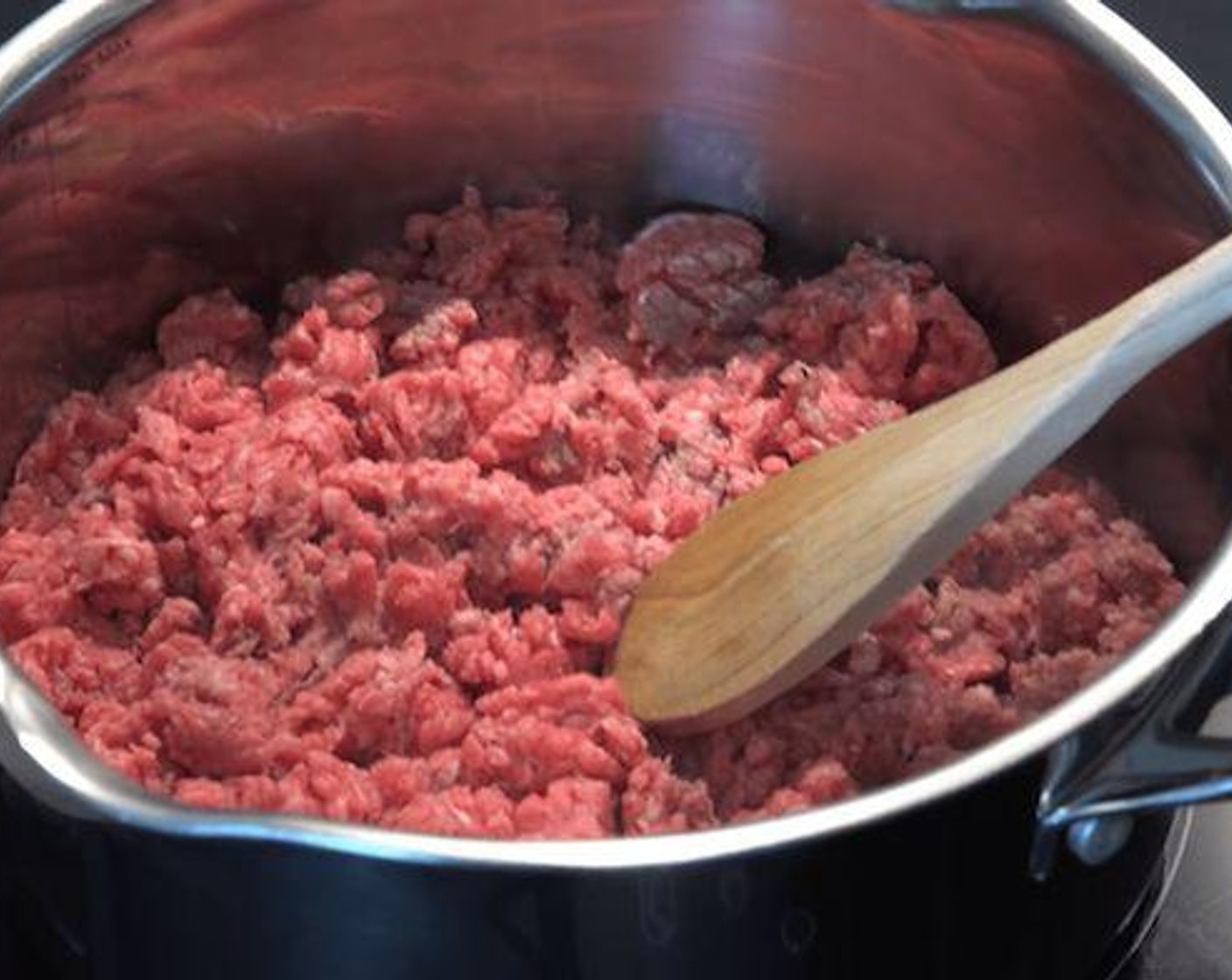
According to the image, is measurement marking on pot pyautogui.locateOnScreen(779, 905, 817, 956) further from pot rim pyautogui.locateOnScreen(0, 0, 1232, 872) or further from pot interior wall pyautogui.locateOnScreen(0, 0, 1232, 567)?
pot interior wall pyautogui.locateOnScreen(0, 0, 1232, 567)

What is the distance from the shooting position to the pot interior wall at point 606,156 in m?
1.48

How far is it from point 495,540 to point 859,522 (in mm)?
277

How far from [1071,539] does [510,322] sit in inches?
17.1

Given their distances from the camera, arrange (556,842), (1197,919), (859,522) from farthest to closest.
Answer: (1197,919) < (859,522) < (556,842)

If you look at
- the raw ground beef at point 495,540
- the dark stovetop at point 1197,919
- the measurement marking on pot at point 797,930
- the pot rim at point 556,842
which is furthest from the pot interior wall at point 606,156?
the measurement marking on pot at point 797,930

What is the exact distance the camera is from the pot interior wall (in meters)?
1.48

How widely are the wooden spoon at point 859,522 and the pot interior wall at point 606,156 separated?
0.20 metres

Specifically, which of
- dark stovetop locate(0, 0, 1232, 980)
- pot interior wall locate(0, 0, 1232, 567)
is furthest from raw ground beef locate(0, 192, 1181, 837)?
dark stovetop locate(0, 0, 1232, 980)

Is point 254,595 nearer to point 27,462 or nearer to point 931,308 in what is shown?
point 27,462

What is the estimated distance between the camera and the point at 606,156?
5.52 ft

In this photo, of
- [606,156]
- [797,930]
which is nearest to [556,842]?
[797,930]

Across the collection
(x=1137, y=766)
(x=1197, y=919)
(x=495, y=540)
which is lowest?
(x=1197, y=919)

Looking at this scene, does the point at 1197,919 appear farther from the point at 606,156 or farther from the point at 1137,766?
the point at 606,156

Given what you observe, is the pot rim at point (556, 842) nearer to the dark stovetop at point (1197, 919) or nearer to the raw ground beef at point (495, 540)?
the raw ground beef at point (495, 540)
